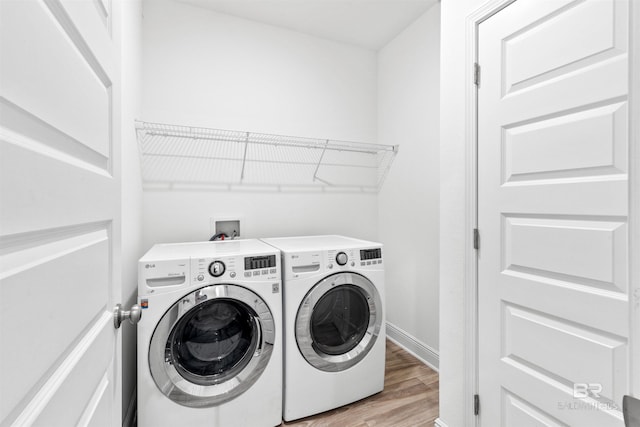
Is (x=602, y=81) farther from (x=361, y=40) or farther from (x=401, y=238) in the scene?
(x=361, y=40)

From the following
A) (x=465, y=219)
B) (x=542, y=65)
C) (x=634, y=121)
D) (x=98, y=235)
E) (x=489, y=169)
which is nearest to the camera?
(x=98, y=235)

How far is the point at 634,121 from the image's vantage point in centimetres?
90

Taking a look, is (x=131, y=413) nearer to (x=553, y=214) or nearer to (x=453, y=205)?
(x=453, y=205)

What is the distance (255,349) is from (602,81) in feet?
5.99

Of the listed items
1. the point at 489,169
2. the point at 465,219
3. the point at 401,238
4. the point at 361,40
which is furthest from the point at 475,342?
the point at 361,40

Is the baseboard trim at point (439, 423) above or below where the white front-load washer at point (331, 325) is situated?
below

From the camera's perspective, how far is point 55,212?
472mm

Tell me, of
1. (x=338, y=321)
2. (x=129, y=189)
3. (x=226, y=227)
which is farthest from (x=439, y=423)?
(x=129, y=189)

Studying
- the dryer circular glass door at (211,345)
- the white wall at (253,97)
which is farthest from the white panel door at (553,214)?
the white wall at (253,97)


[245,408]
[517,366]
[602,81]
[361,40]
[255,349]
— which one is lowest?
[245,408]

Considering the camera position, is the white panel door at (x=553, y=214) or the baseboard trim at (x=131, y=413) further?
the baseboard trim at (x=131, y=413)

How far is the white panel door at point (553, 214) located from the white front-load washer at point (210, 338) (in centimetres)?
106

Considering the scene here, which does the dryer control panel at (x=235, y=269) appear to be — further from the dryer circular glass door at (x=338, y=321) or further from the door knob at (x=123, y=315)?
the door knob at (x=123, y=315)

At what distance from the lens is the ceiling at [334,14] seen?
227 centimetres
